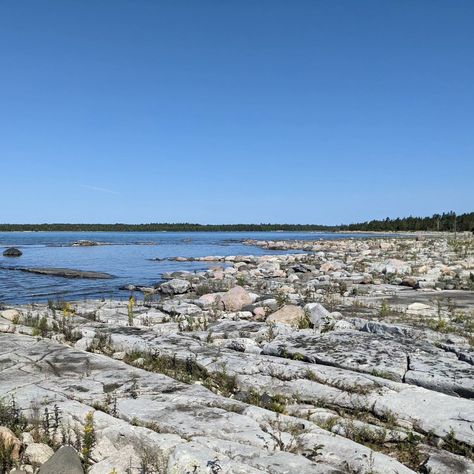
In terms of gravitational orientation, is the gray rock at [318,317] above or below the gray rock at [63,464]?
above

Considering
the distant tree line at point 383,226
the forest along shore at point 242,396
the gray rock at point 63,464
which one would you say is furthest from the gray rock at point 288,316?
the distant tree line at point 383,226

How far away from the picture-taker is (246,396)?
5477mm

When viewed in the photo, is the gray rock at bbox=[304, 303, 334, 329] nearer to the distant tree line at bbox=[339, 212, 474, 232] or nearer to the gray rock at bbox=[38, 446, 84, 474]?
the gray rock at bbox=[38, 446, 84, 474]

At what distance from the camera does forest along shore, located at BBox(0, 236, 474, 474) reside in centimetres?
397

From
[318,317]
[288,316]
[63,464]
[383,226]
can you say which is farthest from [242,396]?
[383,226]

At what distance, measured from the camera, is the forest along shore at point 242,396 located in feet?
13.0

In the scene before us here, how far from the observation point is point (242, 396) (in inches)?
216

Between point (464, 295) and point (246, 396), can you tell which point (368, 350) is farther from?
point (464, 295)

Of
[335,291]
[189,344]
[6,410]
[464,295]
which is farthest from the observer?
[335,291]

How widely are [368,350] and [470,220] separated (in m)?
82.3

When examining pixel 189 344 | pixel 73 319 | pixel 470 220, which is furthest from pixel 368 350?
pixel 470 220

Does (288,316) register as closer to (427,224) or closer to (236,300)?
(236,300)

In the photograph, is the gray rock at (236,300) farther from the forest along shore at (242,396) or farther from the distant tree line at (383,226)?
the distant tree line at (383,226)

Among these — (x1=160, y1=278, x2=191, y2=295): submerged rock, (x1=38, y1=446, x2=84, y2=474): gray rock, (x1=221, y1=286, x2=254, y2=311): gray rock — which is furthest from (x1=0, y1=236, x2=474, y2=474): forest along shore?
(x1=160, y1=278, x2=191, y2=295): submerged rock
